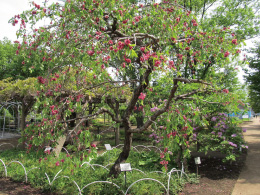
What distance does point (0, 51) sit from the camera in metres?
22.0

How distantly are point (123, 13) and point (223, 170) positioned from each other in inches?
239

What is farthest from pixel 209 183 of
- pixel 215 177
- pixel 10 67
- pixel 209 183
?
pixel 10 67

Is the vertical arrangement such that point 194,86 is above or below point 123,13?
below

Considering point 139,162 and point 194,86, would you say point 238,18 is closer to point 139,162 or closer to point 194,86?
point 194,86

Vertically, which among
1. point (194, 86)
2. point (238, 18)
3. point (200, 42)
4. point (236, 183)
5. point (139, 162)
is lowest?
point (236, 183)

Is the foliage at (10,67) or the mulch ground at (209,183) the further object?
the foliage at (10,67)

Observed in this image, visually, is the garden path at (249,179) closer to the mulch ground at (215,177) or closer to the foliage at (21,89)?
the mulch ground at (215,177)

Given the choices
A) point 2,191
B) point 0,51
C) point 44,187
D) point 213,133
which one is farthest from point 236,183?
point 0,51

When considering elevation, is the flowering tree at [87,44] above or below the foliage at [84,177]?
above

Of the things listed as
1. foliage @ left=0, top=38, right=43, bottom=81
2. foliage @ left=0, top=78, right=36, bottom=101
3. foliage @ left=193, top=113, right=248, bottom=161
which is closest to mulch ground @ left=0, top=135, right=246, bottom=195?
foliage @ left=193, top=113, right=248, bottom=161

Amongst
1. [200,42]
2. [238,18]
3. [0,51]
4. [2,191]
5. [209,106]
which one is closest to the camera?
[200,42]

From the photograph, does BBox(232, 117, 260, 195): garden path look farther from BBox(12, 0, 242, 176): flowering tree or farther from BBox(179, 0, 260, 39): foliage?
BBox(179, 0, 260, 39): foliage

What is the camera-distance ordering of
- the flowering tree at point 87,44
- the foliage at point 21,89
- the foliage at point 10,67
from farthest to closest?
the foliage at point 10,67, the foliage at point 21,89, the flowering tree at point 87,44

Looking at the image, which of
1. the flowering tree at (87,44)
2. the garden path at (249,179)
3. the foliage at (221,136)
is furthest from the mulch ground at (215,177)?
the flowering tree at (87,44)
